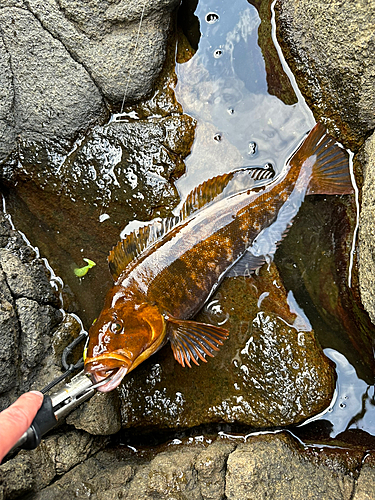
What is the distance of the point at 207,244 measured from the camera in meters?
4.09

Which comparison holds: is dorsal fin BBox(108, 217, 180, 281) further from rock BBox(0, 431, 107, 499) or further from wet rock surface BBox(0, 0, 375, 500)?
rock BBox(0, 431, 107, 499)

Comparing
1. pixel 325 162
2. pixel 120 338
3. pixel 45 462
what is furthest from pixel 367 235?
pixel 45 462

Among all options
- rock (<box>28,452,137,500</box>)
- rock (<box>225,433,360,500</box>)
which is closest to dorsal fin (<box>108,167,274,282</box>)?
rock (<box>28,452,137,500</box>)

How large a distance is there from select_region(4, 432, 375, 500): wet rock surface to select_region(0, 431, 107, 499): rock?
0.06 feet

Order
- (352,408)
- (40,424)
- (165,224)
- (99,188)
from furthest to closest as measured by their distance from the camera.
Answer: (99,188) < (165,224) < (352,408) < (40,424)

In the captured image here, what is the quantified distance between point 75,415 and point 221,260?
77.2 inches

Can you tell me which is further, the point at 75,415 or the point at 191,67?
the point at 191,67

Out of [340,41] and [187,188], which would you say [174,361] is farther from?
[340,41]

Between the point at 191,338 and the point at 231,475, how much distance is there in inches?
45.8

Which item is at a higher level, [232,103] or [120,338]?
[232,103]

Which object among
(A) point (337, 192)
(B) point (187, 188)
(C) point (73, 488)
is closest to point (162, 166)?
(B) point (187, 188)

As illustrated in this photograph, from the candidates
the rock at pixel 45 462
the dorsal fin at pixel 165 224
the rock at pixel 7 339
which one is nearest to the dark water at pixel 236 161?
the dorsal fin at pixel 165 224

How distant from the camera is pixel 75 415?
3869mm

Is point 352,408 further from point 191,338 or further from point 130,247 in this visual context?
point 130,247
